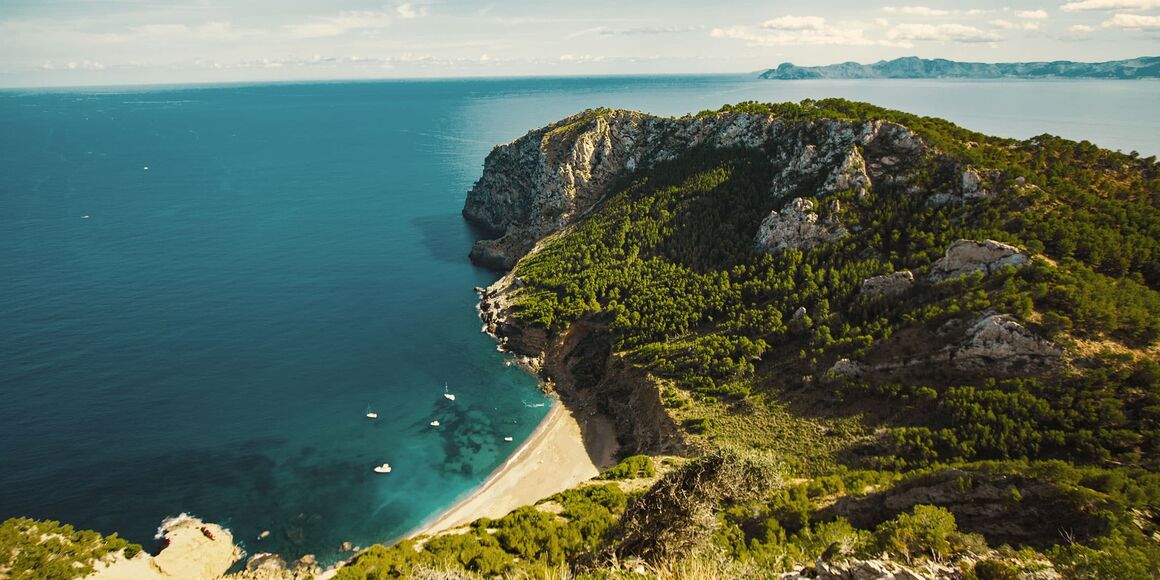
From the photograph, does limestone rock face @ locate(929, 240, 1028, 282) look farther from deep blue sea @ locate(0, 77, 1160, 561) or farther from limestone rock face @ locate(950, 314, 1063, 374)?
deep blue sea @ locate(0, 77, 1160, 561)

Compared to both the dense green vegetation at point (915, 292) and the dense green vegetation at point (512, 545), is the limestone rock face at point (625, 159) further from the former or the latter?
the dense green vegetation at point (512, 545)

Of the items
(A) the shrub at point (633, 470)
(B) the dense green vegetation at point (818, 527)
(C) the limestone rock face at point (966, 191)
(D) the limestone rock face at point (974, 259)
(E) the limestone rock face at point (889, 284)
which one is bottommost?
(A) the shrub at point (633, 470)

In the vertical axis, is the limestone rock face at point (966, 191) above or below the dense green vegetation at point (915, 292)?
above

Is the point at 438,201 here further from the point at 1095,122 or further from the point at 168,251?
the point at 1095,122

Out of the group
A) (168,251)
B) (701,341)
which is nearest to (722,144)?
(701,341)

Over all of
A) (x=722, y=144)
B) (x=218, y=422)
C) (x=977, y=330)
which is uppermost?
(x=722, y=144)

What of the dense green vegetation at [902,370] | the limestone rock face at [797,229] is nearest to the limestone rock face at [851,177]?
the dense green vegetation at [902,370]
